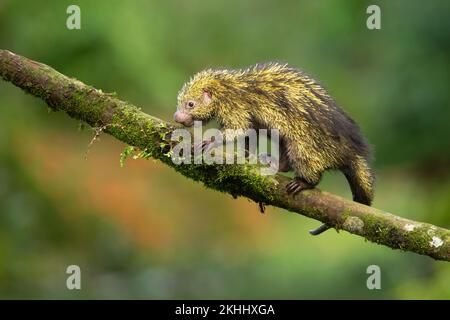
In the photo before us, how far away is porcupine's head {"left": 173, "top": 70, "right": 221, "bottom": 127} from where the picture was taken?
23.0 feet

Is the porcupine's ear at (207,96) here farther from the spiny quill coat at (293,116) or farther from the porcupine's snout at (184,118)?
the porcupine's snout at (184,118)

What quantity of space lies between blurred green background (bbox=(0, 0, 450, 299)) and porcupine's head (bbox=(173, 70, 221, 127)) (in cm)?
323

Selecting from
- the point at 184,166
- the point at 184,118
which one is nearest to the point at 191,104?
the point at 184,118

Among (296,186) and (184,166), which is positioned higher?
(184,166)

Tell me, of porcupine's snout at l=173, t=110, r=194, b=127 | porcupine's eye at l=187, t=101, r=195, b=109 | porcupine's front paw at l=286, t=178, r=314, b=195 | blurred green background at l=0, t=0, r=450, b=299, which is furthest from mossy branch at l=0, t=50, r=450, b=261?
blurred green background at l=0, t=0, r=450, b=299

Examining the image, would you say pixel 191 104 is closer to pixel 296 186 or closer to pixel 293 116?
pixel 293 116

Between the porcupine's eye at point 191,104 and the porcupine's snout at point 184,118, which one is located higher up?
the porcupine's eye at point 191,104

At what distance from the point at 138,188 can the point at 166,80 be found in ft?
7.14

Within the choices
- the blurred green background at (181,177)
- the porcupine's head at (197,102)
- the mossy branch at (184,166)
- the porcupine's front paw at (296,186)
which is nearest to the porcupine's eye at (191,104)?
the porcupine's head at (197,102)

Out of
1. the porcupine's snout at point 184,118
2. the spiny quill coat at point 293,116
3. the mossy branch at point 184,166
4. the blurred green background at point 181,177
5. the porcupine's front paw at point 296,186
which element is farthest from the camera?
the blurred green background at point 181,177

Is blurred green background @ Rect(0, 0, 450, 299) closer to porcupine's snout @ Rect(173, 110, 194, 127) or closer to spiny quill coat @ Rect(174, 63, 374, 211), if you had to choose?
porcupine's snout @ Rect(173, 110, 194, 127)

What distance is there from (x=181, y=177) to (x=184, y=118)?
896 cm

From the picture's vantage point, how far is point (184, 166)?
6.35 meters

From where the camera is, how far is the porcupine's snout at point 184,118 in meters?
6.96
